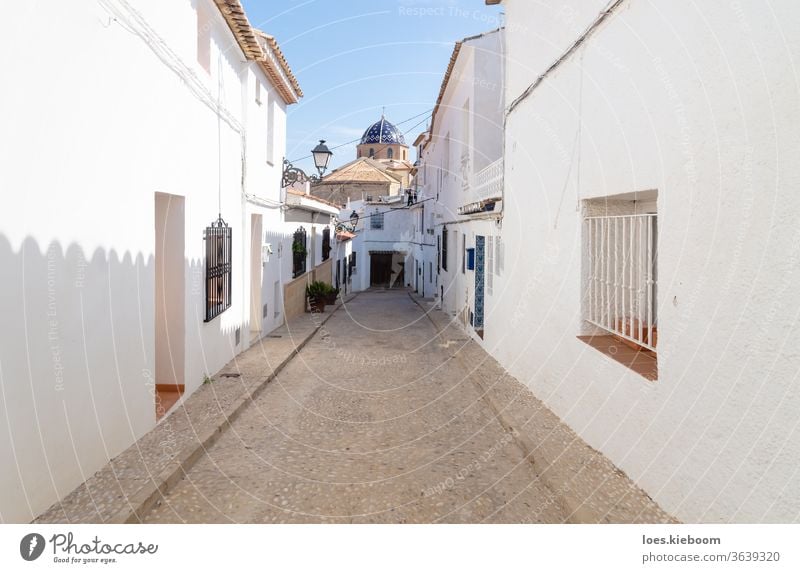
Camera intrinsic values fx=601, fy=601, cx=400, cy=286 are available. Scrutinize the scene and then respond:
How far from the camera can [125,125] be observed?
201 inches

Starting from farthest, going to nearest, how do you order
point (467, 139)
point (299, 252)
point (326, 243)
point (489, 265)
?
1. point (326, 243)
2. point (299, 252)
3. point (467, 139)
4. point (489, 265)

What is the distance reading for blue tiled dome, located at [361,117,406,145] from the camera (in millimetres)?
53875

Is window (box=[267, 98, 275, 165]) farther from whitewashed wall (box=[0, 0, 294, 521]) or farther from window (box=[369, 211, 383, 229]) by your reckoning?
window (box=[369, 211, 383, 229])

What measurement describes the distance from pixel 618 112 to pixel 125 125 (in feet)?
13.7

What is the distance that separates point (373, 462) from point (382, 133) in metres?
51.0

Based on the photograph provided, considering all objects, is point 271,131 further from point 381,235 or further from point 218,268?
point 381,235

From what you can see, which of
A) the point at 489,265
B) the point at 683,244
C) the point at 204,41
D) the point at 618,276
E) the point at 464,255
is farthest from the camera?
the point at 464,255

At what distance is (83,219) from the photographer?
174 inches

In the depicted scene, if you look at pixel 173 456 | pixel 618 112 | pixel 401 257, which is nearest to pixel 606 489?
pixel 618 112

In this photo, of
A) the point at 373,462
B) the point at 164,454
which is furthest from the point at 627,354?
the point at 164,454

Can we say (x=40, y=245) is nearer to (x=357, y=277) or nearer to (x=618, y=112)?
(x=618, y=112)

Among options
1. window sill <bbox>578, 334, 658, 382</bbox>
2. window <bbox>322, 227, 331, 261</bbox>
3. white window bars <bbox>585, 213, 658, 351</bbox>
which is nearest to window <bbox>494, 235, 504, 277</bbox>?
white window bars <bbox>585, 213, 658, 351</bbox>

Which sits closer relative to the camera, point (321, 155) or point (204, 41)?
point (204, 41)
